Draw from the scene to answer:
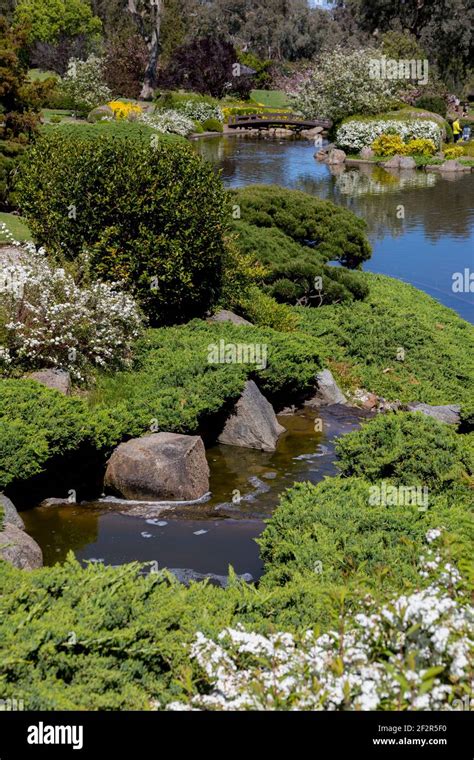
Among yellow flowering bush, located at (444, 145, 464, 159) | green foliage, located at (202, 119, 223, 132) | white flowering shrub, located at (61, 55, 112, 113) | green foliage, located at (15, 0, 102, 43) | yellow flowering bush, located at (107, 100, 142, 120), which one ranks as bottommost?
yellow flowering bush, located at (444, 145, 464, 159)

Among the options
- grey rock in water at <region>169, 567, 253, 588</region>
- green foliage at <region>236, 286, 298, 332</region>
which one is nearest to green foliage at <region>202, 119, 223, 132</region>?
green foliage at <region>236, 286, 298, 332</region>

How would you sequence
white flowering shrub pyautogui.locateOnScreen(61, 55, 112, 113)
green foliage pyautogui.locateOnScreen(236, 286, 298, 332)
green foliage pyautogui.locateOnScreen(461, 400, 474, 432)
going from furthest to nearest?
white flowering shrub pyautogui.locateOnScreen(61, 55, 112, 113) < green foliage pyautogui.locateOnScreen(236, 286, 298, 332) < green foliage pyautogui.locateOnScreen(461, 400, 474, 432)

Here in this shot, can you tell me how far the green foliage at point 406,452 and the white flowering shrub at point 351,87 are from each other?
42872mm

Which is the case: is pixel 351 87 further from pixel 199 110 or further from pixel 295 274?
pixel 295 274

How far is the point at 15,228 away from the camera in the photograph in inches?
642

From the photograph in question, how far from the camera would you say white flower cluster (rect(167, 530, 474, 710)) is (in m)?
4.04

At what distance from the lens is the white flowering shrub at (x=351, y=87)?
159 ft

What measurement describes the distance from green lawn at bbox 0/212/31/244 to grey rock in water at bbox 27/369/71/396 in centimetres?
522

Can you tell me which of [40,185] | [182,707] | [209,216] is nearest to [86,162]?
[40,185]

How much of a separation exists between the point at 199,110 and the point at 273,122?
500 cm

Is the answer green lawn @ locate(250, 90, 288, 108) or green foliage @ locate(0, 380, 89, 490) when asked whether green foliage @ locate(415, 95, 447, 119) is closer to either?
green lawn @ locate(250, 90, 288, 108)

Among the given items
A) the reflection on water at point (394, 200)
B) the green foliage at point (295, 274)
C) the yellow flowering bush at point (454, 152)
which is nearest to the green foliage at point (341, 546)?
the green foliage at point (295, 274)
